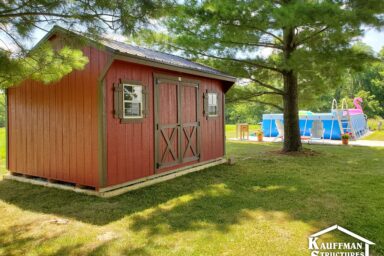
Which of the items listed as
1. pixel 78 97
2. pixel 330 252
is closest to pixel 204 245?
pixel 330 252

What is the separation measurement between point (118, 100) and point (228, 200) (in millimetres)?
2380

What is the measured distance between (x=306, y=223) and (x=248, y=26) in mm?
5968

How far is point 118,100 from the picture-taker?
510 centimetres

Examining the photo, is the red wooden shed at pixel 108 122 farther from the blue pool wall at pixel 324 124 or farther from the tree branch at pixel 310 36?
the blue pool wall at pixel 324 124

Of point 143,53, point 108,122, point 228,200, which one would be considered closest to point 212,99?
point 143,53

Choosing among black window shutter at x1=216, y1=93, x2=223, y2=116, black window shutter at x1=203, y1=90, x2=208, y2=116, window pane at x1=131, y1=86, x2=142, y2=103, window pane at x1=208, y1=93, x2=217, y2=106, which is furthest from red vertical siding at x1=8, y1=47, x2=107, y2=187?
black window shutter at x1=216, y1=93, x2=223, y2=116

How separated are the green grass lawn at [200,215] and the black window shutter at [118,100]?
134cm

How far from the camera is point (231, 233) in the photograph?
11.0 ft

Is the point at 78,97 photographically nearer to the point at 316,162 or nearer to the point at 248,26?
the point at 248,26

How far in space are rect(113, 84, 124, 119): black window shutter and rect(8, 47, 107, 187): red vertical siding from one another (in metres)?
0.31

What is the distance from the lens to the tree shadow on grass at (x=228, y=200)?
372 cm

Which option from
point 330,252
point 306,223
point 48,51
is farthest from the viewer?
point 48,51

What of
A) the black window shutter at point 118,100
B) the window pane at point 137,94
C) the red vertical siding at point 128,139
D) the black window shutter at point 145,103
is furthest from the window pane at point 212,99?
the black window shutter at point 118,100

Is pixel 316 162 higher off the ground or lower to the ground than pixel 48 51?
lower
